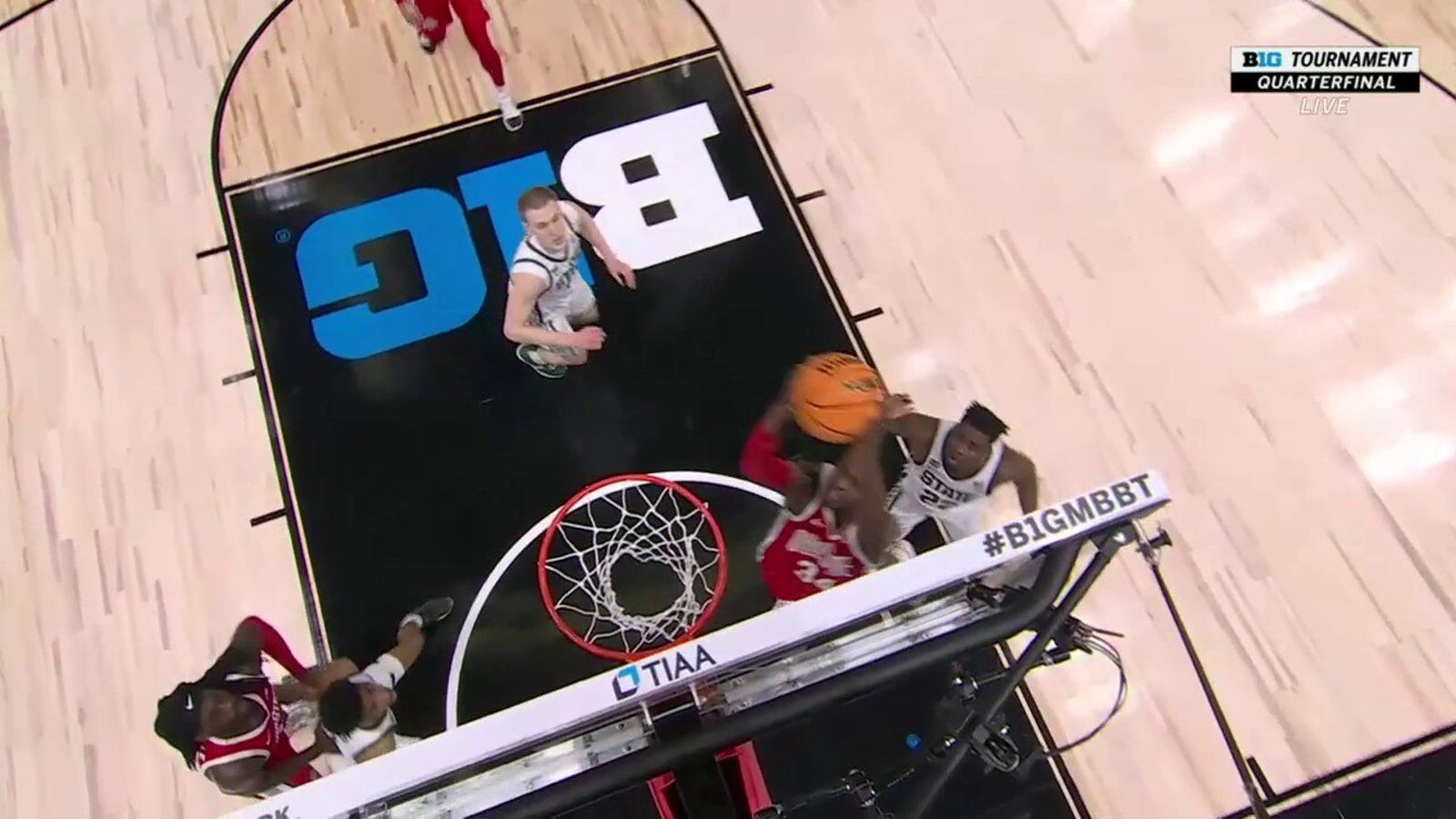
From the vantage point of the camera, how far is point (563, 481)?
4070 millimetres

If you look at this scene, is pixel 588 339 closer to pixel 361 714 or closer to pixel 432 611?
pixel 432 611

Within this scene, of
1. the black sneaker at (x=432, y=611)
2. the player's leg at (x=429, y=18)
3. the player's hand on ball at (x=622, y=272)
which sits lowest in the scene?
the black sneaker at (x=432, y=611)

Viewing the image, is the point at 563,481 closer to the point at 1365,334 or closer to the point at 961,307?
the point at 961,307

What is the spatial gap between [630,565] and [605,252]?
4.05ft

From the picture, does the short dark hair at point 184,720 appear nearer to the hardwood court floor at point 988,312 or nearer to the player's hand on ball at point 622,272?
the hardwood court floor at point 988,312

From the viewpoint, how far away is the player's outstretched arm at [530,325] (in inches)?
146

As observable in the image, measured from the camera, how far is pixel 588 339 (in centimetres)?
398

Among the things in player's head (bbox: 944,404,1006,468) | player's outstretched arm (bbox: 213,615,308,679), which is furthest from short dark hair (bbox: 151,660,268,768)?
player's head (bbox: 944,404,1006,468)

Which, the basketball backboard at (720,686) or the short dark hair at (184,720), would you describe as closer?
the basketball backboard at (720,686)

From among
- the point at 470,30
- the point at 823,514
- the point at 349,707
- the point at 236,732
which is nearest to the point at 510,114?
the point at 470,30

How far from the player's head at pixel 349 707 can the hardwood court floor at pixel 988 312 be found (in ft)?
2.95

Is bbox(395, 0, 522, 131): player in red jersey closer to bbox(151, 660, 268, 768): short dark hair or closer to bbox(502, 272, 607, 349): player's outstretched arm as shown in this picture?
bbox(502, 272, 607, 349): player's outstretched arm

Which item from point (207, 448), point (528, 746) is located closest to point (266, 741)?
point (528, 746)

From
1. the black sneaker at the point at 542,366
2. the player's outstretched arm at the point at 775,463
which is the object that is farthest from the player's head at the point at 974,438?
the black sneaker at the point at 542,366
